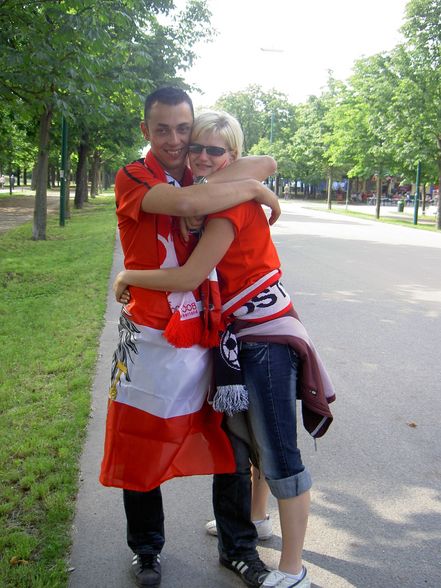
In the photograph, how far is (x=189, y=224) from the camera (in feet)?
7.72

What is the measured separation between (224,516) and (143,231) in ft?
4.08

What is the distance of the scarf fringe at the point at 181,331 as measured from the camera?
234 cm

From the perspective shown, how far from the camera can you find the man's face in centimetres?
242

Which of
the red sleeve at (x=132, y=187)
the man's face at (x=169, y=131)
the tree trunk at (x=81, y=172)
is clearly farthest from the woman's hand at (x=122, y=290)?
the tree trunk at (x=81, y=172)

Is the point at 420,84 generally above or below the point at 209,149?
above

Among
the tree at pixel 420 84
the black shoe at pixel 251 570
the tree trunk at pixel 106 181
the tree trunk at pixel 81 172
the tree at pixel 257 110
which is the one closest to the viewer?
the black shoe at pixel 251 570

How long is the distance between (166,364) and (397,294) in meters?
7.60

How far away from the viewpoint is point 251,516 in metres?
2.91

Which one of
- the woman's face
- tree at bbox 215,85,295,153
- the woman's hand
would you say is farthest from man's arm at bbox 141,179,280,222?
tree at bbox 215,85,295,153

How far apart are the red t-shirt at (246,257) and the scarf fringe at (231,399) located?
0.33 m

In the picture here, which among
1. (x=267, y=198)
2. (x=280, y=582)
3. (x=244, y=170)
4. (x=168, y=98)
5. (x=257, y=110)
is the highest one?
(x=257, y=110)

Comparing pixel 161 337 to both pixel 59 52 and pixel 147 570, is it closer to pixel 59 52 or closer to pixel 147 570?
pixel 147 570

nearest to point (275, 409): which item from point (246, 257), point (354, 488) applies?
point (246, 257)

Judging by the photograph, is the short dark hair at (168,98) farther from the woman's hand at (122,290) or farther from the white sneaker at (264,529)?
the white sneaker at (264,529)
